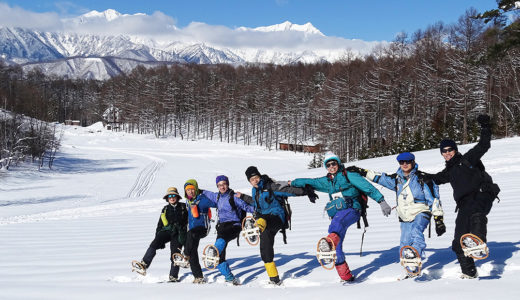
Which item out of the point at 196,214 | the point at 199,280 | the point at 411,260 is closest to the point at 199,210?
the point at 196,214

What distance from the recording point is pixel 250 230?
480 centimetres

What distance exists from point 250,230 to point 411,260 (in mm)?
1897

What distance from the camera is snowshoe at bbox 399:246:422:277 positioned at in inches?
165

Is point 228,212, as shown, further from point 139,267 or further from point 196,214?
point 139,267

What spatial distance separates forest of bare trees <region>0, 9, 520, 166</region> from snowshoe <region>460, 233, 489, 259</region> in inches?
634

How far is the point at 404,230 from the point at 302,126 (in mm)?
64161

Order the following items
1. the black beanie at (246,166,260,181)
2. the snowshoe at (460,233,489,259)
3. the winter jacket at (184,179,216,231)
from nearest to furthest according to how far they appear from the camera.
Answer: the snowshoe at (460,233,489,259)
the black beanie at (246,166,260,181)
the winter jacket at (184,179,216,231)

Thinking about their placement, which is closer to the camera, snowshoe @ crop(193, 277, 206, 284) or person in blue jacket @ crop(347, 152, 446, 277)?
person in blue jacket @ crop(347, 152, 446, 277)

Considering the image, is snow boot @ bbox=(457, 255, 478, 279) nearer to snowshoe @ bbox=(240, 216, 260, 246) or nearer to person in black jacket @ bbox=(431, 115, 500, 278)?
person in black jacket @ bbox=(431, 115, 500, 278)

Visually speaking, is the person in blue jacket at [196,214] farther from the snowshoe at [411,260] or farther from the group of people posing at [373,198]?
the snowshoe at [411,260]

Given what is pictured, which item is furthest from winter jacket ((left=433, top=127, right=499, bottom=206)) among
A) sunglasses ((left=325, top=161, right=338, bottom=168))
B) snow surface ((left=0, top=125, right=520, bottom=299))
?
sunglasses ((left=325, top=161, right=338, bottom=168))

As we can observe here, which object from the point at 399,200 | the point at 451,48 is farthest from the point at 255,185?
the point at 451,48

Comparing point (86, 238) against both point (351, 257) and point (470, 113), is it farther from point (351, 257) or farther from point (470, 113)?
point (470, 113)

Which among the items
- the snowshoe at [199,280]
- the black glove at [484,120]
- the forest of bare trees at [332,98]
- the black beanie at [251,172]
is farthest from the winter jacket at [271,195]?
the forest of bare trees at [332,98]
